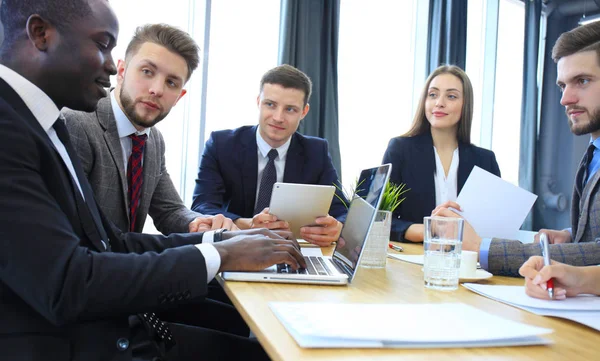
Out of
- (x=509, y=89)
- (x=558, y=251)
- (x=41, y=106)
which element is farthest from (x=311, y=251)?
(x=509, y=89)

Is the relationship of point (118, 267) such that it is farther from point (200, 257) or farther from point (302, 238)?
point (302, 238)

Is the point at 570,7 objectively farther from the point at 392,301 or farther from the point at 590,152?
the point at 392,301

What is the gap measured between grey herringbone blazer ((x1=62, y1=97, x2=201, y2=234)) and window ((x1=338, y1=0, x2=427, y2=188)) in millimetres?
2202

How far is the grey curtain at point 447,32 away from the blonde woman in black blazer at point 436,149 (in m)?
1.84

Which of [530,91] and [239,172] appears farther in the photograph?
[530,91]

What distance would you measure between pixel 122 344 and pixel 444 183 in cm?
201

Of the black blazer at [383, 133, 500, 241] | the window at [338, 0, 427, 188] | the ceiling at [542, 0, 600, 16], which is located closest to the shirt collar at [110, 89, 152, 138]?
A: the black blazer at [383, 133, 500, 241]

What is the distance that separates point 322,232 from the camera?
6.00 ft

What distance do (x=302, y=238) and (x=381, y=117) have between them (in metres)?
2.71

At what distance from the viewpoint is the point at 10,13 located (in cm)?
106

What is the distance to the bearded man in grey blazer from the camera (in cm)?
178

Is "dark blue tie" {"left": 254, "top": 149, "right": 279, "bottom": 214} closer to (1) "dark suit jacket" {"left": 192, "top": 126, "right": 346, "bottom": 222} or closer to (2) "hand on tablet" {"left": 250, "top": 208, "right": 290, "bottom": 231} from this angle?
(1) "dark suit jacket" {"left": 192, "top": 126, "right": 346, "bottom": 222}

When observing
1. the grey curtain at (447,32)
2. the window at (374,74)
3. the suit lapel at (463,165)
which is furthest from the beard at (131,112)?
the grey curtain at (447,32)

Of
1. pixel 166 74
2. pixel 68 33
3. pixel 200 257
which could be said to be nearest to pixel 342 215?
pixel 166 74
